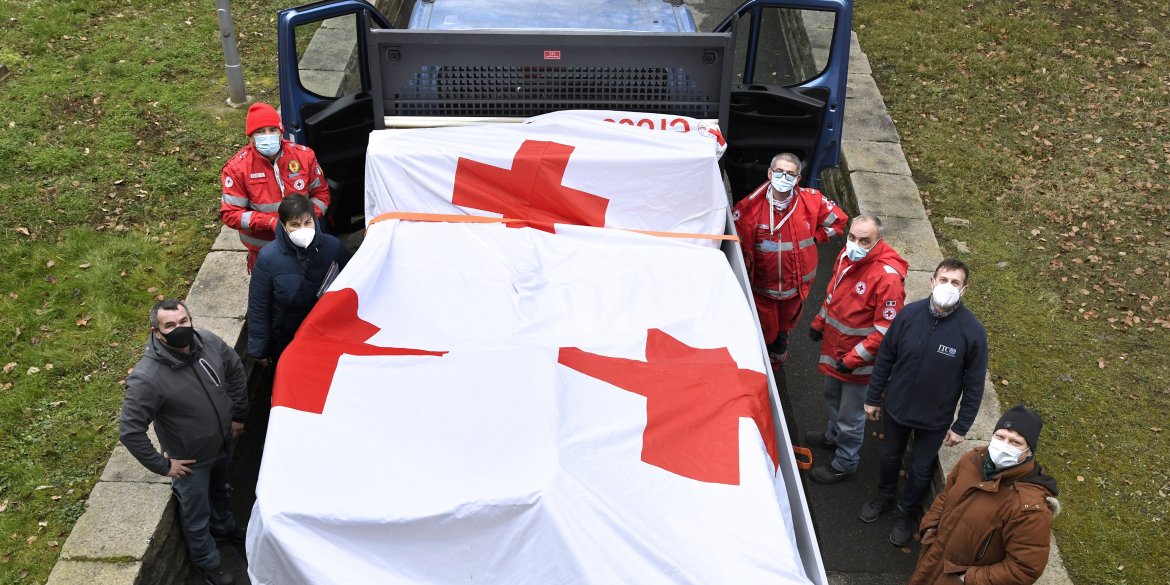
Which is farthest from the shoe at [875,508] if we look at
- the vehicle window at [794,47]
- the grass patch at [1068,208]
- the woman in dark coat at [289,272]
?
the vehicle window at [794,47]

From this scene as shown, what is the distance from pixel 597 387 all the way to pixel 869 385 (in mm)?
1597

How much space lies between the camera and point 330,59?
8414 millimetres

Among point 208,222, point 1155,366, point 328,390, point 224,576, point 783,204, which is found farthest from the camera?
point 208,222

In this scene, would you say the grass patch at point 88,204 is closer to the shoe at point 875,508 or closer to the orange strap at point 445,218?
the orange strap at point 445,218

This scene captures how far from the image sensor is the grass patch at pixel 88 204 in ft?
16.5

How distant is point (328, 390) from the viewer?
391 cm

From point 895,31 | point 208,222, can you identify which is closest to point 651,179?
point 208,222

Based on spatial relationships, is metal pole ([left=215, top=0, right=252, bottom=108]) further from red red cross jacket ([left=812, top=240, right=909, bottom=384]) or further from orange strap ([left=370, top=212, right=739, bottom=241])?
red red cross jacket ([left=812, top=240, right=909, bottom=384])

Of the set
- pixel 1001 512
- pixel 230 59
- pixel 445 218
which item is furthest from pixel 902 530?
pixel 230 59

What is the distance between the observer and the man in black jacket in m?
4.45

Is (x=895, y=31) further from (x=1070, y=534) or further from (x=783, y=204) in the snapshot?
(x=1070, y=534)

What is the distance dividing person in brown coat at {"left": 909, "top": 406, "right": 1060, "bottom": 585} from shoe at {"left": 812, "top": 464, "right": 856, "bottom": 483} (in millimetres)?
1205

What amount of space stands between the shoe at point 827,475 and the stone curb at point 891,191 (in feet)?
1.54

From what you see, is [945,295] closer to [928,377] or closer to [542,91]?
[928,377]
